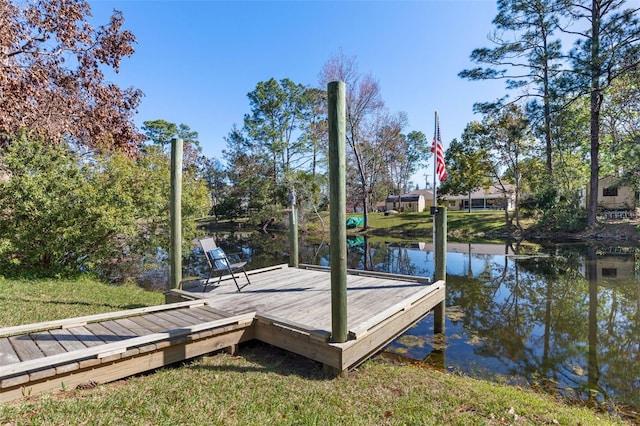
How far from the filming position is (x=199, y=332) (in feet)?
11.4

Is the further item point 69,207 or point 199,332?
point 69,207

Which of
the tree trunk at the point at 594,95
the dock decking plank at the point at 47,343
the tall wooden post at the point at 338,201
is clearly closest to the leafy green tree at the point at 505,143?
the tree trunk at the point at 594,95

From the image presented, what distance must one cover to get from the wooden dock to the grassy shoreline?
157 millimetres

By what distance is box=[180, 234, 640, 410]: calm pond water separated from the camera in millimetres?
4051

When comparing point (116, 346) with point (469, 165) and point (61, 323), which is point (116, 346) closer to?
point (61, 323)

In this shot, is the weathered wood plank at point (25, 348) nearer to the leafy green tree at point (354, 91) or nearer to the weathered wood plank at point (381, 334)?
the weathered wood plank at point (381, 334)

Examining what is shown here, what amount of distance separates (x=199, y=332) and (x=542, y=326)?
577 cm

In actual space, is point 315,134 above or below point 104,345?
above

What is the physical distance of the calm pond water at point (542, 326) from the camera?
4.05 meters

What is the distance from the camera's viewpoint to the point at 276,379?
3.11 meters

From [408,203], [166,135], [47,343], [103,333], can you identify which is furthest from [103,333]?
[408,203]

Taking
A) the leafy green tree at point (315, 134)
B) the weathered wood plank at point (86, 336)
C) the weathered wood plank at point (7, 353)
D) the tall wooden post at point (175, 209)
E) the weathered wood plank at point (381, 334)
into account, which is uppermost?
the leafy green tree at point (315, 134)

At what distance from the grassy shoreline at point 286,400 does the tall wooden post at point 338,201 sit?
0.60 m

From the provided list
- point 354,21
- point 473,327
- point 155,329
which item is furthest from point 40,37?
point 473,327
